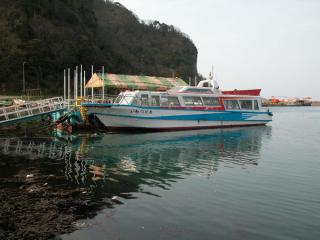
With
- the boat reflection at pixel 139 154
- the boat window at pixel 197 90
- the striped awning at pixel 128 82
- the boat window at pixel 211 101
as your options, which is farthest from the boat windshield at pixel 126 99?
the striped awning at pixel 128 82

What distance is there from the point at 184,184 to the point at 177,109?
20.0 meters

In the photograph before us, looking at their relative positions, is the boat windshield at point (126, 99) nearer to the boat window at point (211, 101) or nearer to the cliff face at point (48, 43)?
the boat window at point (211, 101)

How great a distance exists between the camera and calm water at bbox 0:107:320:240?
9.34 metres

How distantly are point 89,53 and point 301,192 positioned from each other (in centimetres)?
7436

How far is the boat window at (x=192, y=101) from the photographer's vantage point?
34.6m

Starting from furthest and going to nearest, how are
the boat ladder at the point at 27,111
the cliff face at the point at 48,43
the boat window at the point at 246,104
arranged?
the cliff face at the point at 48,43 < the boat window at the point at 246,104 < the boat ladder at the point at 27,111

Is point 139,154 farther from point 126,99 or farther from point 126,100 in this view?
point 126,99

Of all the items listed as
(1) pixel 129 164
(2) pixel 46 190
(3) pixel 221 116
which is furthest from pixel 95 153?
(3) pixel 221 116

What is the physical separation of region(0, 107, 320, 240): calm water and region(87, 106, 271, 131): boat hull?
544cm

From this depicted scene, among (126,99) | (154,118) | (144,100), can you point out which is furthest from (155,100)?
(126,99)

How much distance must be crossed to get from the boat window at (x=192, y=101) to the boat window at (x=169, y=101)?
37.6 inches

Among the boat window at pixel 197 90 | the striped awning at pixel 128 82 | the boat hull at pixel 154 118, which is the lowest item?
the boat hull at pixel 154 118

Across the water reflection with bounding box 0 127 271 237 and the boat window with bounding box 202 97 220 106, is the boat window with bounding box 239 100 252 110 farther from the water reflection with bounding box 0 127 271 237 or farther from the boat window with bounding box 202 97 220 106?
the water reflection with bounding box 0 127 271 237

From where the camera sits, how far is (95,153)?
20984mm
